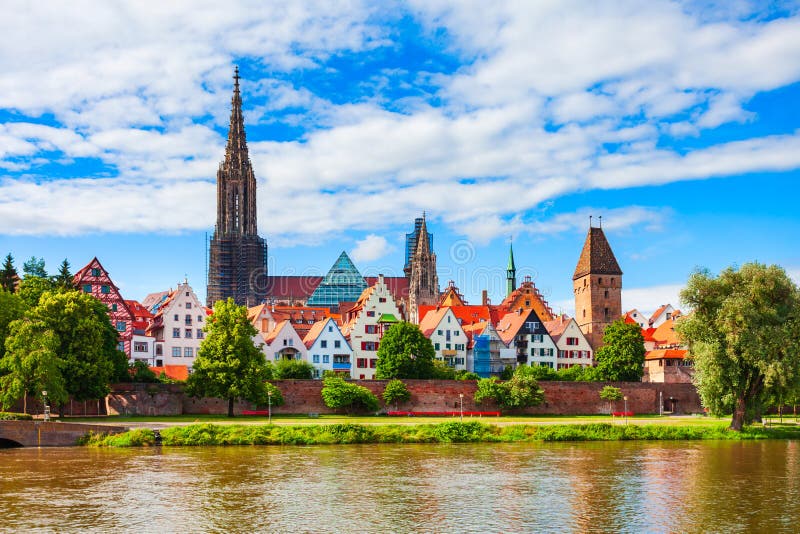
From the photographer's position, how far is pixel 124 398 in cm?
6925

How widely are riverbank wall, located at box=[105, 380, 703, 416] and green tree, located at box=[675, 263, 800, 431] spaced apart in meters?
24.8

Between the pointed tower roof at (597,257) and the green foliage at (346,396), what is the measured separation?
4540 cm

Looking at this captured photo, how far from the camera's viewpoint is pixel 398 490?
116 feet

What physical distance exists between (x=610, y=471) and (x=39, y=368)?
1328 inches

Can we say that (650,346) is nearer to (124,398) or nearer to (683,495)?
(124,398)

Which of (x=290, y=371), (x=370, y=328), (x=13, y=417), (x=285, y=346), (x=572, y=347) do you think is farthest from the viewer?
(x=572, y=347)

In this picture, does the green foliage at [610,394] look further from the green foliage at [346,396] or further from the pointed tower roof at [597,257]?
the pointed tower roof at [597,257]

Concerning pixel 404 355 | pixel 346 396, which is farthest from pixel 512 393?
pixel 346 396

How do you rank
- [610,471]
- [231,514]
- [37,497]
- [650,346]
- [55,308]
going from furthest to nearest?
[650,346], [55,308], [610,471], [37,497], [231,514]

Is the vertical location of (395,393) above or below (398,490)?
above

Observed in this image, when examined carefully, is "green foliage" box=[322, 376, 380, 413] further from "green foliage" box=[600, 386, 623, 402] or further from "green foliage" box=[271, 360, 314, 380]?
"green foliage" box=[600, 386, 623, 402]

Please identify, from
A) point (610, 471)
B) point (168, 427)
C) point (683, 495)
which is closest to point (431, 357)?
point (168, 427)

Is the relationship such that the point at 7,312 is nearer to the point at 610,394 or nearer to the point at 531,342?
the point at 610,394

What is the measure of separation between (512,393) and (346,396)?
13.9 metres
